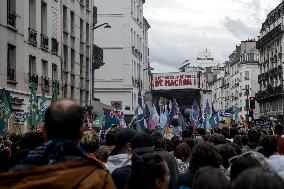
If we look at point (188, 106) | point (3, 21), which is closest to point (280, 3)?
point (188, 106)

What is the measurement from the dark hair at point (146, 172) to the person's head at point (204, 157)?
1.33m

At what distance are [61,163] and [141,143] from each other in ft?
10.3

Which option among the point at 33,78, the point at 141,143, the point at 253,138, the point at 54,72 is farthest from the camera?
the point at 54,72

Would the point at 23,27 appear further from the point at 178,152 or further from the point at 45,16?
the point at 178,152

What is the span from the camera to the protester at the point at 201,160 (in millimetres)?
6016

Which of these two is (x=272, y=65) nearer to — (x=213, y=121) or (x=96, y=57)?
(x=96, y=57)

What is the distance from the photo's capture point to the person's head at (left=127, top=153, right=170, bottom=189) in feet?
15.0

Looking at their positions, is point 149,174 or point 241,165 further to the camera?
point 241,165

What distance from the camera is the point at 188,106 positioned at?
70.4m

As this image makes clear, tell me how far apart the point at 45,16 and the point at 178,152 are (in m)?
23.6

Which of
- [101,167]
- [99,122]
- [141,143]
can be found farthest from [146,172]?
[99,122]

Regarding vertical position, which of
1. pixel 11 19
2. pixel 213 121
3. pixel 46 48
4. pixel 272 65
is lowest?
pixel 213 121

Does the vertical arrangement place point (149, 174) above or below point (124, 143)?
below

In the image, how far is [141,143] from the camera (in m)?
6.82
